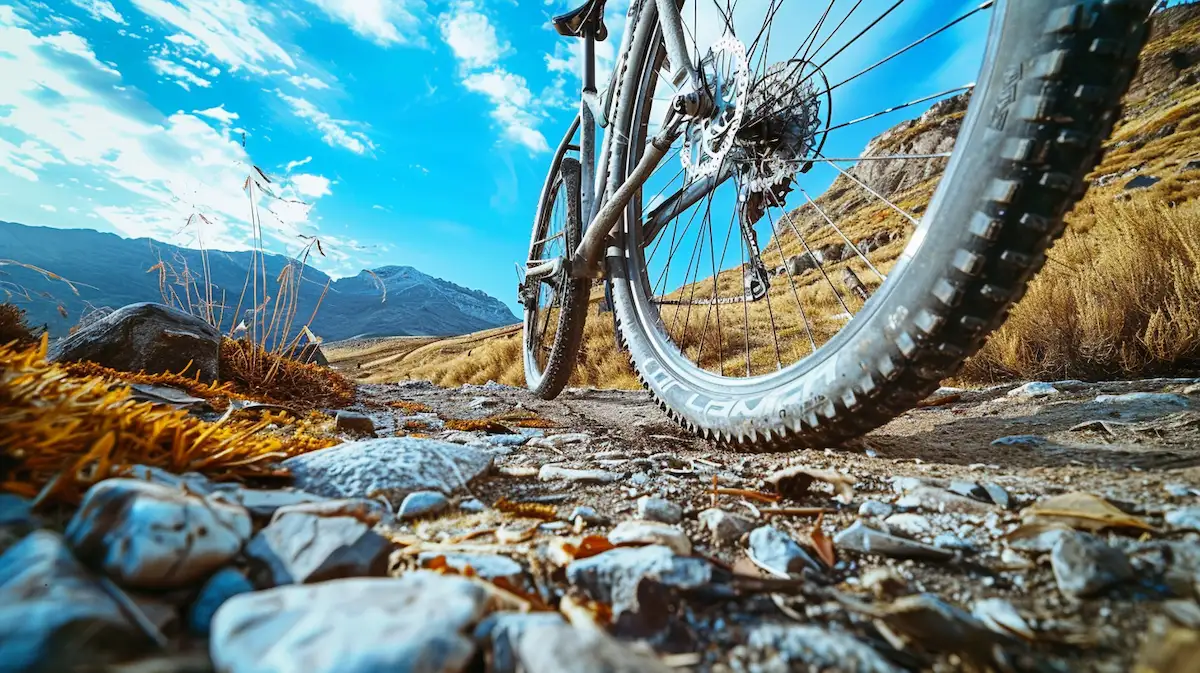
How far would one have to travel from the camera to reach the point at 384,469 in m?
1.10

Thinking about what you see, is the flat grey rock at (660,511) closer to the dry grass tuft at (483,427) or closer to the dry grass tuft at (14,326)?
the dry grass tuft at (483,427)

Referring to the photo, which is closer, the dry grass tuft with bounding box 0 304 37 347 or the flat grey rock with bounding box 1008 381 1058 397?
the flat grey rock with bounding box 1008 381 1058 397

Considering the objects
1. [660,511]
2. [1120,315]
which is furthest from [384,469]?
[1120,315]

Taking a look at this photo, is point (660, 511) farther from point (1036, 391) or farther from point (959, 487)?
point (1036, 391)

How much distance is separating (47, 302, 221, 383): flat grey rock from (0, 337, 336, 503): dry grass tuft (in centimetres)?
205

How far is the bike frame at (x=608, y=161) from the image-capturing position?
2.17 m

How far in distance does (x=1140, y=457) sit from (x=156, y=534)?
1.92m

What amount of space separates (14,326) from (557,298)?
146 inches

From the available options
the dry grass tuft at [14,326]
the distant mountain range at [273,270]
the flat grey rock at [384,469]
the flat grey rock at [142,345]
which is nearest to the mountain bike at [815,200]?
the flat grey rock at [384,469]

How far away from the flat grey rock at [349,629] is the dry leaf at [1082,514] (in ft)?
3.06

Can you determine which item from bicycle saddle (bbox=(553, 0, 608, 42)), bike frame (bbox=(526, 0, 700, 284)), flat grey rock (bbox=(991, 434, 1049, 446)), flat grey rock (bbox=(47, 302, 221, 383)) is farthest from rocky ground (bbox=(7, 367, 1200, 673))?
bicycle saddle (bbox=(553, 0, 608, 42))

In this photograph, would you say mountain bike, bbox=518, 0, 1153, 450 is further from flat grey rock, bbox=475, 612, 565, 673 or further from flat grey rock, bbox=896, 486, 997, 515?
flat grey rock, bbox=475, 612, 565, 673

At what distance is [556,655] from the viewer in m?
0.43

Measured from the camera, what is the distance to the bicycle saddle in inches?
138
